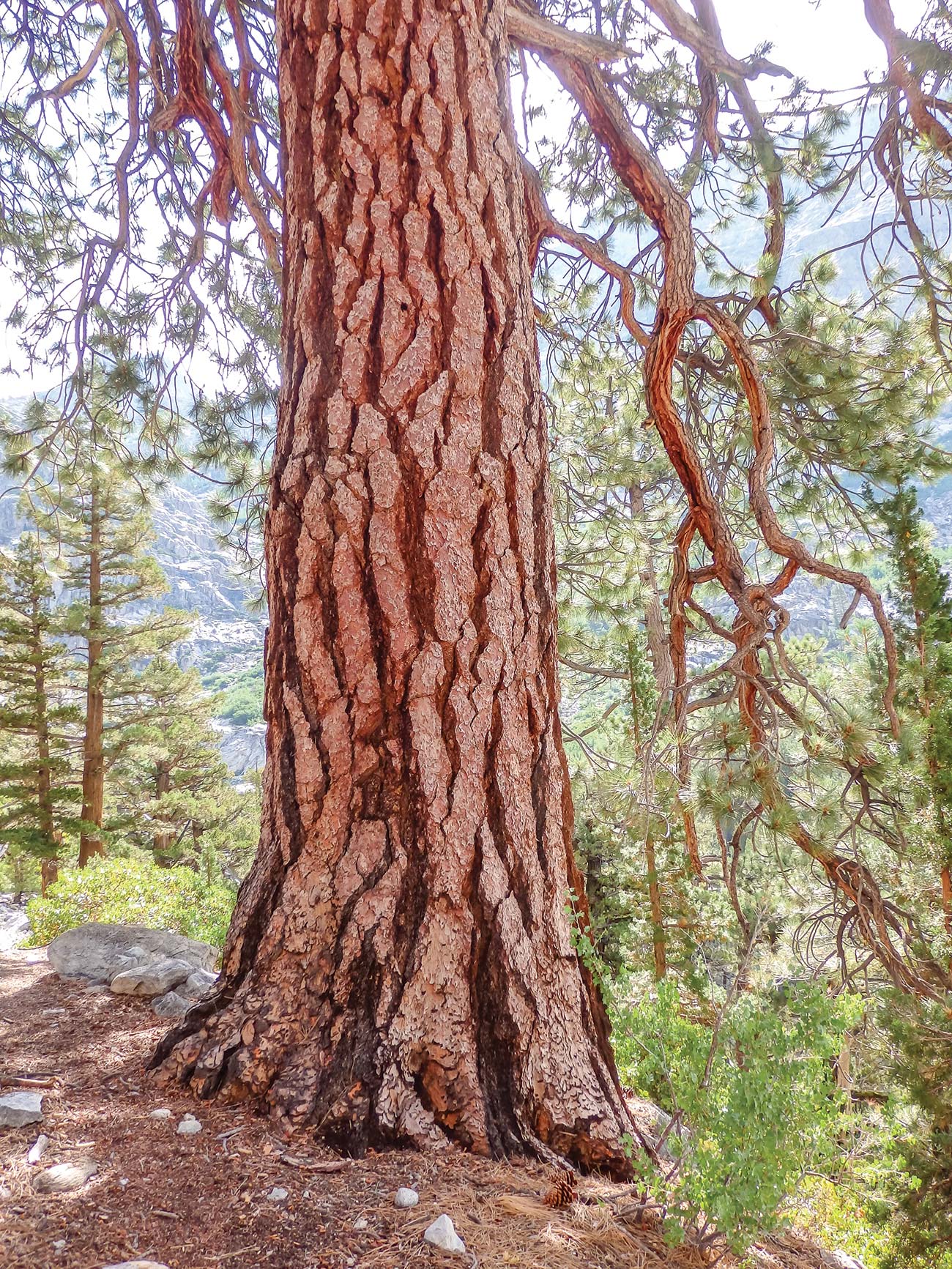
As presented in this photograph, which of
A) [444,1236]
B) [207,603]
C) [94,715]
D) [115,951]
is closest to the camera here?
[444,1236]

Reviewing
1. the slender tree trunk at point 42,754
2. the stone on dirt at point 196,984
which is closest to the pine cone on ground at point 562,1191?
the stone on dirt at point 196,984

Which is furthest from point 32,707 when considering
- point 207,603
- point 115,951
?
point 207,603

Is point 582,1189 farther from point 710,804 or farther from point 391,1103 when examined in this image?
point 710,804

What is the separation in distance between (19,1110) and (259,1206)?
1.72 feet

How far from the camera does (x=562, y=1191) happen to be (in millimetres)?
1210

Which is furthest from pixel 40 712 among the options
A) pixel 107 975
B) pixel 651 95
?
pixel 651 95

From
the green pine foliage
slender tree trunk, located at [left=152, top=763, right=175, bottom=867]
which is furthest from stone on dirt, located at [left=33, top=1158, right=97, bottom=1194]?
slender tree trunk, located at [left=152, top=763, right=175, bottom=867]

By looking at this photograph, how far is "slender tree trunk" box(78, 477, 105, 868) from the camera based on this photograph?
36.7 feet

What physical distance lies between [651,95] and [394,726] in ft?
11.5

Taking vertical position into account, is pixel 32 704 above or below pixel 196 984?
above

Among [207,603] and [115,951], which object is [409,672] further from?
[207,603]

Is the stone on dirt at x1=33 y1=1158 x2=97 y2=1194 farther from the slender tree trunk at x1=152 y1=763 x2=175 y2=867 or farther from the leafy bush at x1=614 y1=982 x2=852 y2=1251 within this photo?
the slender tree trunk at x1=152 y1=763 x2=175 y2=867

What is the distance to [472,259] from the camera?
5.27ft

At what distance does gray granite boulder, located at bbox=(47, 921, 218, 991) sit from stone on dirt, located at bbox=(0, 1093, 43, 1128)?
0.99m
